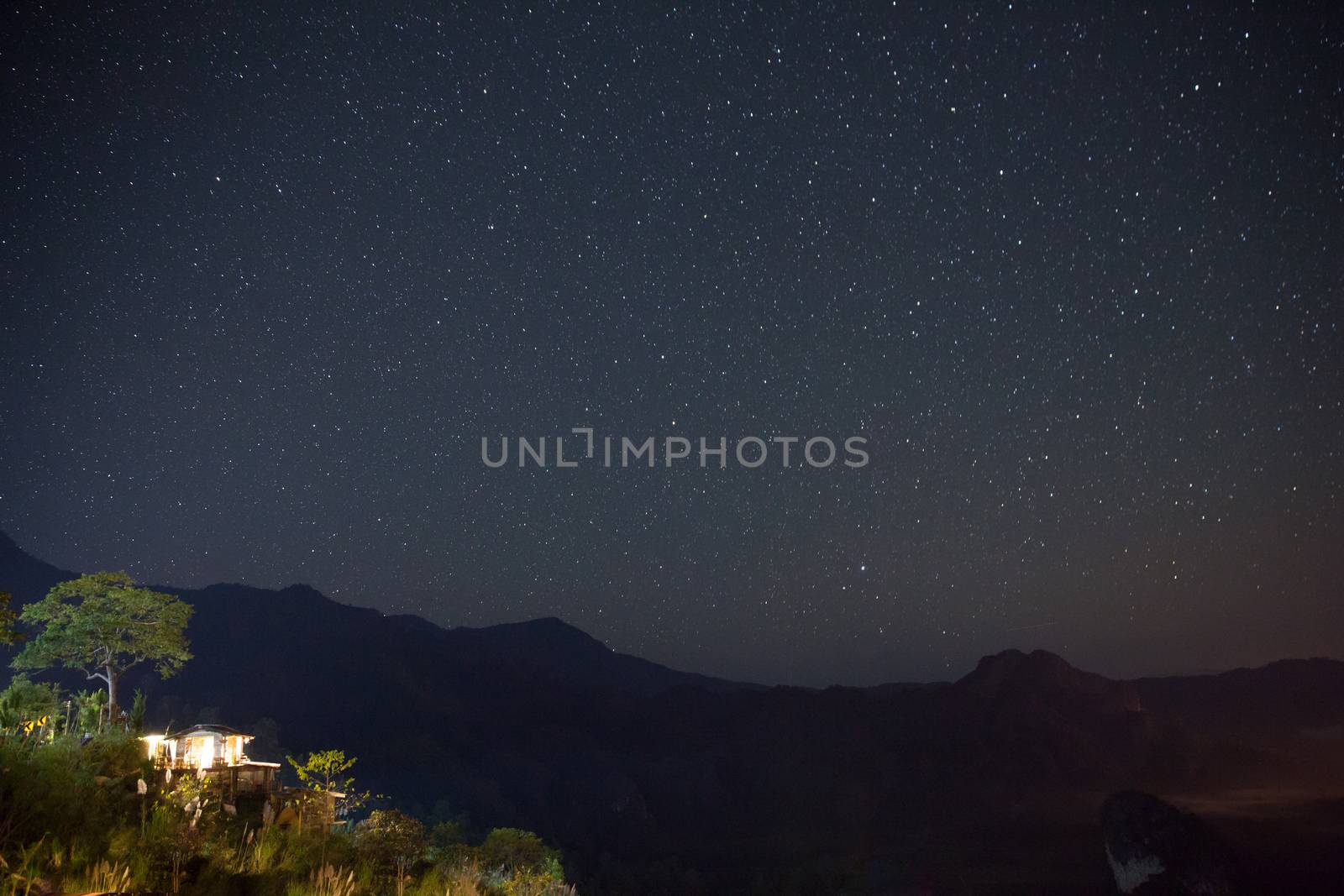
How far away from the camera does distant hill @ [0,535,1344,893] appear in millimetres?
92688

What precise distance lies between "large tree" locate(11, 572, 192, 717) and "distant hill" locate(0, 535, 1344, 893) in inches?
2163

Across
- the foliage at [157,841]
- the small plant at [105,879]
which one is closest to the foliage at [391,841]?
the foliage at [157,841]

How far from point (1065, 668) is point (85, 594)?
15993 centimetres

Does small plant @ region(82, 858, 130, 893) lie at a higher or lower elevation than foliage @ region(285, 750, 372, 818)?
higher

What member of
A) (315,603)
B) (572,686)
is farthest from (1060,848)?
(315,603)

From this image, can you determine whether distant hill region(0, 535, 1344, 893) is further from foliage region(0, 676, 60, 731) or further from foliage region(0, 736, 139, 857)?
foliage region(0, 736, 139, 857)

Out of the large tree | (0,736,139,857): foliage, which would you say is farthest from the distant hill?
(0,736,139,857): foliage

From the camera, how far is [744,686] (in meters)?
169

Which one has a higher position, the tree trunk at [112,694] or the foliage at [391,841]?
the tree trunk at [112,694]

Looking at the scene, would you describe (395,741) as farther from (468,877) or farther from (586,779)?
(468,877)

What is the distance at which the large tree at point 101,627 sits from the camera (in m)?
21.3

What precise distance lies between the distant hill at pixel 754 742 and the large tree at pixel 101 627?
54.9 m

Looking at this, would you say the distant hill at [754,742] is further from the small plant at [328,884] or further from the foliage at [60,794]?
the small plant at [328,884]

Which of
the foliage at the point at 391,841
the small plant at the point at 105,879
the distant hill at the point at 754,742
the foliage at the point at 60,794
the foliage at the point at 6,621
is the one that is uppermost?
the foliage at the point at 6,621
